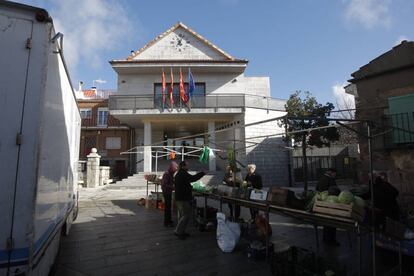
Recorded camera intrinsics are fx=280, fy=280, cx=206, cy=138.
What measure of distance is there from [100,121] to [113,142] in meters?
3.05

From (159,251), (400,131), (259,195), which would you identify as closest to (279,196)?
(259,195)

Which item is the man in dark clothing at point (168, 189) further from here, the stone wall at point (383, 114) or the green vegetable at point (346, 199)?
the stone wall at point (383, 114)

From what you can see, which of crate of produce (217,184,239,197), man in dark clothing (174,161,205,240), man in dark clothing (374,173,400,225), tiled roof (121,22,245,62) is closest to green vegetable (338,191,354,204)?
man in dark clothing (374,173,400,225)

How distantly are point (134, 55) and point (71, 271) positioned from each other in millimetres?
20106

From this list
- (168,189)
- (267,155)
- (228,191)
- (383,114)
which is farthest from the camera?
(267,155)

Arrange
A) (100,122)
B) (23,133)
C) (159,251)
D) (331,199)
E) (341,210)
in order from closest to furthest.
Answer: (23,133) < (341,210) < (331,199) < (159,251) < (100,122)

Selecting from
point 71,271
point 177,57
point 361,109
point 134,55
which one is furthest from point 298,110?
point 71,271

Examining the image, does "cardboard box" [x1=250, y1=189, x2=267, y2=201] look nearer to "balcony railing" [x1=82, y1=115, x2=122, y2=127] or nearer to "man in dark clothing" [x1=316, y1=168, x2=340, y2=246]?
"man in dark clothing" [x1=316, y1=168, x2=340, y2=246]

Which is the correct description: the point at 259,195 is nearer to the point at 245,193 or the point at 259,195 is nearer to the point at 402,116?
the point at 245,193

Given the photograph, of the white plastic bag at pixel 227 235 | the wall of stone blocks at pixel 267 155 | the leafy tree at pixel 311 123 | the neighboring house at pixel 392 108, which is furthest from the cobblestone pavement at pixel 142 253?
the wall of stone blocks at pixel 267 155

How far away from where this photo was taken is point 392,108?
8977 millimetres

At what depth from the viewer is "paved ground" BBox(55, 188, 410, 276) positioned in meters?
4.45

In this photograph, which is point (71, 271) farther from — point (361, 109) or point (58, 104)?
point (361, 109)

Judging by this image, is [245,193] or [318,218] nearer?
[318,218]
